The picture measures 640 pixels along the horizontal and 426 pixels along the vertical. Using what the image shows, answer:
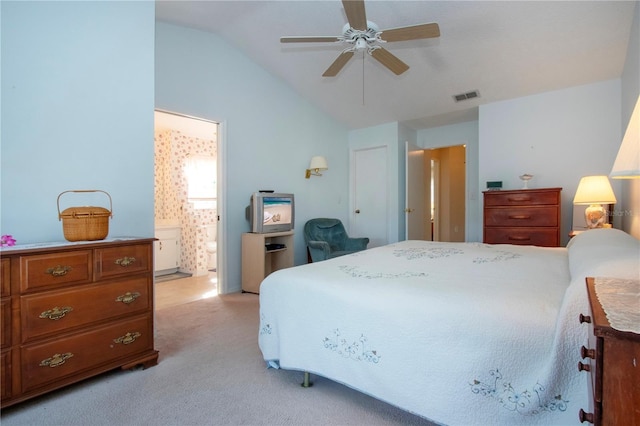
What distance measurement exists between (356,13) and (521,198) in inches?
109

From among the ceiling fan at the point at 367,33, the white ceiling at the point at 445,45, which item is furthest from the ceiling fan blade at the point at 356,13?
the white ceiling at the point at 445,45

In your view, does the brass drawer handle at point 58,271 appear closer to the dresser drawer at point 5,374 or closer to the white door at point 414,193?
the dresser drawer at point 5,374

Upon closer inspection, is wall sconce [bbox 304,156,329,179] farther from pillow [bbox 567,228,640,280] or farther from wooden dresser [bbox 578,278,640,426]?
wooden dresser [bbox 578,278,640,426]

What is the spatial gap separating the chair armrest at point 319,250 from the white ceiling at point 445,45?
2208 mm

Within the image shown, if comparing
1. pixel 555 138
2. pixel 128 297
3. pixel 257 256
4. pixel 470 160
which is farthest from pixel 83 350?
pixel 470 160

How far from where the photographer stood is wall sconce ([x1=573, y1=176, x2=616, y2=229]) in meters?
2.68

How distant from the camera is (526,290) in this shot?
127 centimetres

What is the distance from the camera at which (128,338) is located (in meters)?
1.89

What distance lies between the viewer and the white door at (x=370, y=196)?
528 centimetres

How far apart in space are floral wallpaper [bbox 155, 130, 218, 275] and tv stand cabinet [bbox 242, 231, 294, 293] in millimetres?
1446

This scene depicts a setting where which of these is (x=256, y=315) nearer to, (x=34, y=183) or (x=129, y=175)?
(x=129, y=175)

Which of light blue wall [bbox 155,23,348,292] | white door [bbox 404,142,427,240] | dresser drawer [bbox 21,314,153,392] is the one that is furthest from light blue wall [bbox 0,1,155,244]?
white door [bbox 404,142,427,240]

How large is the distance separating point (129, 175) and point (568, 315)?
2.54 meters

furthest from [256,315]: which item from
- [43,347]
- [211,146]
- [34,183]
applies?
[211,146]
